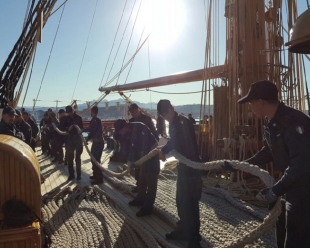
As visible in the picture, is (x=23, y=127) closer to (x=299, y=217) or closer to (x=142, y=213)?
(x=142, y=213)

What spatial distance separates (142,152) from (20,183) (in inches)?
87.2

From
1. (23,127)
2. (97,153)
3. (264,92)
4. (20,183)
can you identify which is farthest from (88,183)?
(264,92)

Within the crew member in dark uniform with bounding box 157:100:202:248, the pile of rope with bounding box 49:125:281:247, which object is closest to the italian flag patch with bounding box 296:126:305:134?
the pile of rope with bounding box 49:125:281:247

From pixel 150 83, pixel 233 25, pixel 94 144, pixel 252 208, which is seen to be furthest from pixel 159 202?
pixel 150 83

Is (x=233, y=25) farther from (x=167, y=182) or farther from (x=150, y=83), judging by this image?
(x=150, y=83)

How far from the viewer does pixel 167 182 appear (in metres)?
5.92

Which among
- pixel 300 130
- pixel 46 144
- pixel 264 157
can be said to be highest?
pixel 300 130

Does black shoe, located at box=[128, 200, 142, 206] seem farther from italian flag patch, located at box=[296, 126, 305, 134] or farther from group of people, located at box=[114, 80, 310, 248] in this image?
italian flag patch, located at box=[296, 126, 305, 134]

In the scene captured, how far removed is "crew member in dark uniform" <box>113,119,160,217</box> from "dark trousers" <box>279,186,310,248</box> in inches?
93.8

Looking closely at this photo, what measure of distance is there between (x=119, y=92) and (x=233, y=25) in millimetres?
7271

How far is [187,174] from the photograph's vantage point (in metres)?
3.06

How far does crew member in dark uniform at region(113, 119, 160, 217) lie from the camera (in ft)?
13.5

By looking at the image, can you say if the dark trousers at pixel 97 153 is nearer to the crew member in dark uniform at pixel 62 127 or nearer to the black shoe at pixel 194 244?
the crew member in dark uniform at pixel 62 127

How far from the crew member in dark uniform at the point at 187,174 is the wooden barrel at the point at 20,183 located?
133cm
